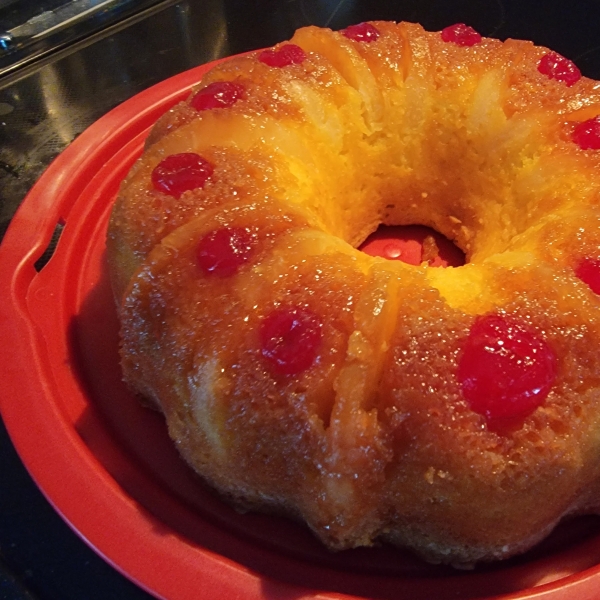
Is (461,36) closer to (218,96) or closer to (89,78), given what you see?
(218,96)

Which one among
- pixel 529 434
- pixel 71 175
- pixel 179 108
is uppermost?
pixel 179 108

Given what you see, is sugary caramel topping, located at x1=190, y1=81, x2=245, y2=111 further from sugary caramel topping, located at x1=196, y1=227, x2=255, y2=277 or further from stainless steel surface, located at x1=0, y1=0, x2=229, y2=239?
stainless steel surface, located at x1=0, y1=0, x2=229, y2=239

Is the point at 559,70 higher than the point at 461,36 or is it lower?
lower

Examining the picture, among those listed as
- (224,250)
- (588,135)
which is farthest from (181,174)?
(588,135)

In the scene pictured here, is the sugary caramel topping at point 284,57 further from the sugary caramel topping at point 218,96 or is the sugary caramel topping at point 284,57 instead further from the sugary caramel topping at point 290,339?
the sugary caramel topping at point 290,339

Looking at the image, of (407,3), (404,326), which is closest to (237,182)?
(404,326)

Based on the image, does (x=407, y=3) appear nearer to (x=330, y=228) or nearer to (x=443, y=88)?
(x=443, y=88)
